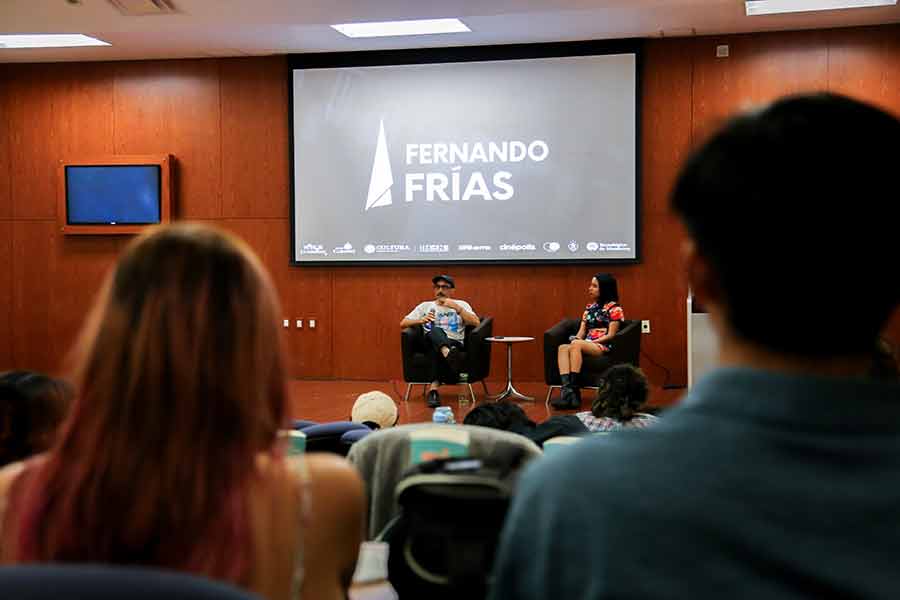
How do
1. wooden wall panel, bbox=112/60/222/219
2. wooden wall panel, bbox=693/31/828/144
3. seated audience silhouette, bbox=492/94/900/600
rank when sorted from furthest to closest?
wooden wall panel, bbox=112/60/222/219, wooden wall panel, bbox=693/31/828/144, seated audience silhouette, bbox=492/94/900/600

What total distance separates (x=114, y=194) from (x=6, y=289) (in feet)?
5.50

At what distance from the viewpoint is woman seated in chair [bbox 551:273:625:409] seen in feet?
25.8

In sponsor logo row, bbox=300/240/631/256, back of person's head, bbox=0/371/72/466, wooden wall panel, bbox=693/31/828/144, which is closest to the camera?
back of person's head, bbox=0/371/72/466

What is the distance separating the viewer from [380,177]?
31.0 feet

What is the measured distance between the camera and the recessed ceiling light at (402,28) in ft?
27.9

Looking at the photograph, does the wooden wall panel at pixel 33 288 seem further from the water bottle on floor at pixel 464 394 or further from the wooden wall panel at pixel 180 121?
the water bottle on floor at pixel 464 394

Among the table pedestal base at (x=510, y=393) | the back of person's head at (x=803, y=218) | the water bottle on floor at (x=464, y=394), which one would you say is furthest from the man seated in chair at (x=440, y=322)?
the back of person's head at (x=803, y=218)

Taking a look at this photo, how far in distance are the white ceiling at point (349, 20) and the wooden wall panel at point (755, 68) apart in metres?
0.17

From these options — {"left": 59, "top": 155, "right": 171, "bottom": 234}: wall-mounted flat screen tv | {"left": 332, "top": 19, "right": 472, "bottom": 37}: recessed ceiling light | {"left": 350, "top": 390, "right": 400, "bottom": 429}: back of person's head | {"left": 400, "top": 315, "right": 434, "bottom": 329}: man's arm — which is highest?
{"left": 332, "top": 19, "right": 472, "bottom": 37}: recessed ceiling light

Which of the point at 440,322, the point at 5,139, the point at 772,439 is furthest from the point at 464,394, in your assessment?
the point at 772,439

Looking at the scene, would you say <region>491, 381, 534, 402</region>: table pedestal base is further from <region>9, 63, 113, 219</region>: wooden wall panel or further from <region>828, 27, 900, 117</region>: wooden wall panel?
<region>9, 63, 113, 219</region>: wooden wall panel

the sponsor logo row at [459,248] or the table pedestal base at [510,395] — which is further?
the sponsor logo row at [459,248]

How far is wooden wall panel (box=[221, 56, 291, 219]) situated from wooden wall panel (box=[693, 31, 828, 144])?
4.06m

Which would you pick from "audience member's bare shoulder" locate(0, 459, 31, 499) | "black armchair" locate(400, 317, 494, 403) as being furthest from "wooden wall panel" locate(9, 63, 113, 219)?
"audience member's bare shoulder" locate(0, 459, 31, 499)
